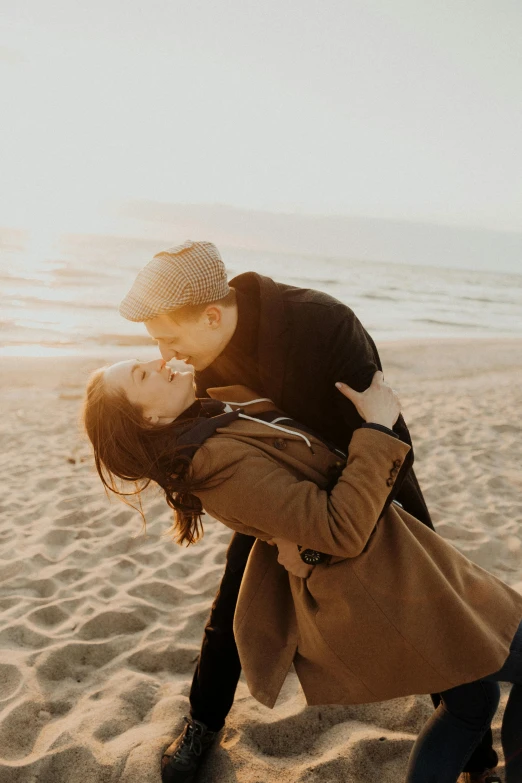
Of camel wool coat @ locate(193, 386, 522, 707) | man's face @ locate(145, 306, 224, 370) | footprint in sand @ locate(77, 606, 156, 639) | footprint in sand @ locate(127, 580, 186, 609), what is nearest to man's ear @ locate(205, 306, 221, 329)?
man's face @ locate(145, 306, 224, 370)

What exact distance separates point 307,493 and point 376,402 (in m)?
0.38

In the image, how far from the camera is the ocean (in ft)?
46.2

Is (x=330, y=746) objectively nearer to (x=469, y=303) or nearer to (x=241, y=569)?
(x=241, y=569)

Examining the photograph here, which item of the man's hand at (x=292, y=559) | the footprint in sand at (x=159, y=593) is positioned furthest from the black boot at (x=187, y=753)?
the footprint in sand at (x=159, y=593)

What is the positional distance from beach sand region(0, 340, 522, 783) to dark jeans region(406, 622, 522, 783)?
59cm

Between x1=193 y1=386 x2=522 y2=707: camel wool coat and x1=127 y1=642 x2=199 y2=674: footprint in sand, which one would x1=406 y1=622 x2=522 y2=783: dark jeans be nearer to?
x1=193 y1=386 x2=522 y2=707: camel wool coat

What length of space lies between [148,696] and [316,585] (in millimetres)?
1569

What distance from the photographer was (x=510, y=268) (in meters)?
63.0

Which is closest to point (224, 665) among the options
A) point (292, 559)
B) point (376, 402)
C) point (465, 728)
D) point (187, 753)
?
point (187, 753)

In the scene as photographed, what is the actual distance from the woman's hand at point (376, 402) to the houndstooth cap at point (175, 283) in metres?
0.55

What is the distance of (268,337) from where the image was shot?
224 centimetres

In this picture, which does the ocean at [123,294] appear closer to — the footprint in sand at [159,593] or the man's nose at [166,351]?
the footprint in sand at [159,593]

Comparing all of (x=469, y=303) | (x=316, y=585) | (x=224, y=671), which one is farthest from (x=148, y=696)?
(x=469, y=303)

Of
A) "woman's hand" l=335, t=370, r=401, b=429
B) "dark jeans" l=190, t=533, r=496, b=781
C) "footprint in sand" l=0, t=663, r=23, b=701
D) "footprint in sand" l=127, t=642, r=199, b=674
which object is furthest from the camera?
"footprint in sand" l=127, t=642, r=199, b=674
